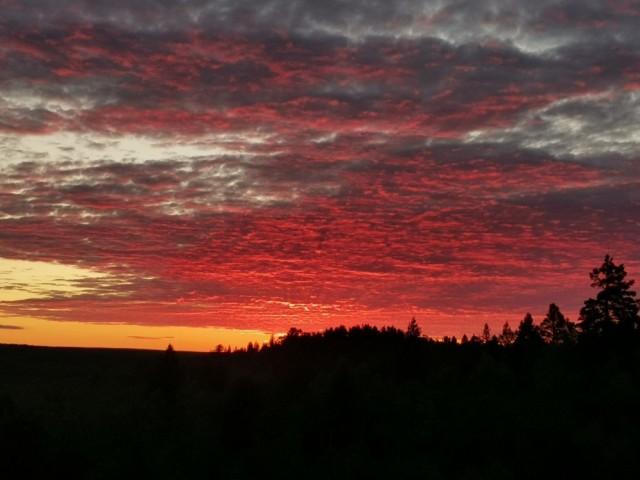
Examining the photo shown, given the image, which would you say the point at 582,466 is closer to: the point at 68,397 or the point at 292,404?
the point at 292,404

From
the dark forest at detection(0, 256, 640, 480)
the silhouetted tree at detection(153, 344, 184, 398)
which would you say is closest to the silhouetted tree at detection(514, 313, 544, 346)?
the dark forest at detection(0, 256, 640, 480)

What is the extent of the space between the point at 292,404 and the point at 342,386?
13872mm

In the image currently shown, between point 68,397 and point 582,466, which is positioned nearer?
point 582,466

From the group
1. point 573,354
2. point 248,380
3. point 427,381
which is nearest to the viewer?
point 573,354

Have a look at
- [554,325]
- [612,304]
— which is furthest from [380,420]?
[554,325]

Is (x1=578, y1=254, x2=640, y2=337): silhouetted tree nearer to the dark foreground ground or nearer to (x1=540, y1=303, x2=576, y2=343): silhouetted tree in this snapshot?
the dark foreground ground

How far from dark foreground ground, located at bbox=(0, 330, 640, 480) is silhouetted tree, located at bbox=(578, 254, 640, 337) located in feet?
15.2

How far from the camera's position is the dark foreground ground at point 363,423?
8844 cm

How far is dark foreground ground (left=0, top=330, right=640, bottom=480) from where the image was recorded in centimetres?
8844

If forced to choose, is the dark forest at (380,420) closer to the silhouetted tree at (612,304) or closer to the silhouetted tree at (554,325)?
the silhouetted tree at (612,304)

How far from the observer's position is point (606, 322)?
96.1 m

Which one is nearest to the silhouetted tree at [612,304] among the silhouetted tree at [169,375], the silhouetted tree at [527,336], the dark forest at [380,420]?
the dark forest at [380,420]

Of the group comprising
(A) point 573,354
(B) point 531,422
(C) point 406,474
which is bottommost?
(C) point 406,474

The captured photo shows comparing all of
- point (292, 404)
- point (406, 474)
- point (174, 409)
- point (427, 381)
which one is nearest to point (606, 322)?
point (406, 474)
